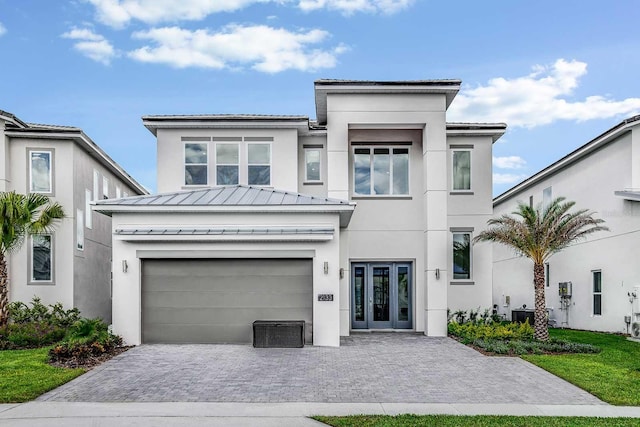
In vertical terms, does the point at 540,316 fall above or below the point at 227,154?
below

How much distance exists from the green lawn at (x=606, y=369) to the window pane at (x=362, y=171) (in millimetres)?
8561

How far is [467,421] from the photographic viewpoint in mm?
8273

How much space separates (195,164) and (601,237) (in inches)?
595

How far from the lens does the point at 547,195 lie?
2498cm

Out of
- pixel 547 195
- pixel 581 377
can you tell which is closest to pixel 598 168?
pixel 547 195

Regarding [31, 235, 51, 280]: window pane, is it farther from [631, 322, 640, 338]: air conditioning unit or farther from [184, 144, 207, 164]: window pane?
[631, 322, 640, 338]: air conditioning unit

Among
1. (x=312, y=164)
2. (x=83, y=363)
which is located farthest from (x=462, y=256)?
(x=83, y=363)

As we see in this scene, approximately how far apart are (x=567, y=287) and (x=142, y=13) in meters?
19.0

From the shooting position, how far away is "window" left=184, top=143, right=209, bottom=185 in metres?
19.9

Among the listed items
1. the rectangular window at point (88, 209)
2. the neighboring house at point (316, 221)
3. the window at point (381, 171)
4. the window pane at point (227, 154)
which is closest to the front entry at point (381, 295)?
the neighboring house at point (316, 221)

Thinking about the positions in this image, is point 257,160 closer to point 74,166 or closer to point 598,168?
point 74,166

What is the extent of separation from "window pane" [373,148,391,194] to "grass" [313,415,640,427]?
12178 mm

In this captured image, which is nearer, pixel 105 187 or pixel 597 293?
pixel 597 293

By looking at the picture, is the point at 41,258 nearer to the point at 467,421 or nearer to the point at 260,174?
the point at 260,174
